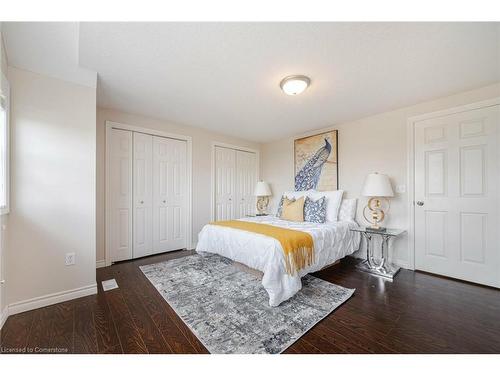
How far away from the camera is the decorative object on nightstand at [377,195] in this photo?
2.72 meters

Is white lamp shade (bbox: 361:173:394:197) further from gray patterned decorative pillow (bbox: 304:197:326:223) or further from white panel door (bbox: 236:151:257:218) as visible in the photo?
white panel door (bbox: 236:151:257:218)

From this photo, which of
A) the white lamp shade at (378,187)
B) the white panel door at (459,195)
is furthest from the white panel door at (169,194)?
the white panel door at (459,195)

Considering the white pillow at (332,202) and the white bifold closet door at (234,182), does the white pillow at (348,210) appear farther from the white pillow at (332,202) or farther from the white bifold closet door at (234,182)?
the white bifold closet door at (234,182)

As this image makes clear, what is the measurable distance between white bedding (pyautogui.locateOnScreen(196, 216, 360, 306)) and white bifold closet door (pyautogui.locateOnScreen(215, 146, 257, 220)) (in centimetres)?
137

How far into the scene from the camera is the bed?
1.90m

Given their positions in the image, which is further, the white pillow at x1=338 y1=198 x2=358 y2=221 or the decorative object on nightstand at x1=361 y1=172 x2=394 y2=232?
the white pillow at x1=338 y1=198 x2=358 y2=221

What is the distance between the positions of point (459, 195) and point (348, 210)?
128 cm

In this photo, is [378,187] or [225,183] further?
[225,183]

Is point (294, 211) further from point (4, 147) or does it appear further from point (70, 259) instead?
point (4, 147)

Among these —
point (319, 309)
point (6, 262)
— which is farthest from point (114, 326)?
point (319, 309)

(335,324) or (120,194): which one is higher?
(120,194)

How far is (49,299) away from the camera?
1.87m

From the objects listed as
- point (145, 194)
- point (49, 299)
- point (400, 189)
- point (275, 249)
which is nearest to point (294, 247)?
point (275, 249)

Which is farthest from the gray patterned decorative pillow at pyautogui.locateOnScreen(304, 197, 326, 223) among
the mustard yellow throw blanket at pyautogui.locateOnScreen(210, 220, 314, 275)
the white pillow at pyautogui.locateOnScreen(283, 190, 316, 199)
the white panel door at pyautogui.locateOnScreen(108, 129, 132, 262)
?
the white panel door at pyautogui.locateOnScreen(108, 129, 132, 262)
